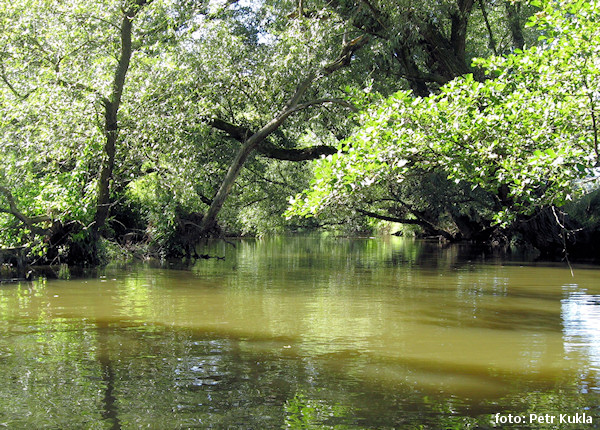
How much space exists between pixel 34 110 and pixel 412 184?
15733 mm

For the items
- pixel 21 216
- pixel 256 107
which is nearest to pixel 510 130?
pixel 21 216

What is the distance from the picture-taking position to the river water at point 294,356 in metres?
4.80

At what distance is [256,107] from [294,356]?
1403cm

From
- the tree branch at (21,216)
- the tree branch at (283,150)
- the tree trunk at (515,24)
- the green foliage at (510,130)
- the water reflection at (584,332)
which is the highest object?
the tree trunk at (515,24)

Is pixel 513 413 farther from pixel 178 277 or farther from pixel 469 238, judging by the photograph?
pixel 469 238

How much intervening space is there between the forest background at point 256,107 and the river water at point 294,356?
194 cm

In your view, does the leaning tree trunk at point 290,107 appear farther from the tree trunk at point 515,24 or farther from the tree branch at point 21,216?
the tree trunk at point 515,24

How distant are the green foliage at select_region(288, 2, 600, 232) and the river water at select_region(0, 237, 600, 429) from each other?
2.03m

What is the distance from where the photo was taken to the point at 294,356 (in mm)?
6676

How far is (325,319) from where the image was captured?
899 centimetres

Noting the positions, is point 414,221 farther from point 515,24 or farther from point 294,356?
point 294,356

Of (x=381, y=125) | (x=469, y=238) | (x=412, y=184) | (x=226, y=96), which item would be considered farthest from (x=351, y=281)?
(x=469, y=238)

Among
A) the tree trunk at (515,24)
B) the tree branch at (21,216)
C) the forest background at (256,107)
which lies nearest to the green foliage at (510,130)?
the forest background at (256,107)

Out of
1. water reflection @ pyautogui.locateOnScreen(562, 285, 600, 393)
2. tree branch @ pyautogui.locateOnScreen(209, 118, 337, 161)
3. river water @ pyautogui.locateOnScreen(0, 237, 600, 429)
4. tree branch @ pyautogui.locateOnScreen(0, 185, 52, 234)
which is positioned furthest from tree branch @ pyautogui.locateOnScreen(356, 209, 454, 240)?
water reflection @ pyautogui.locateOnScreen(562, 285, 600, 393)
